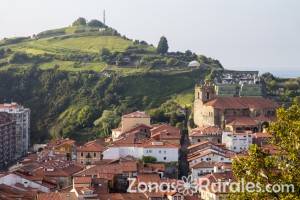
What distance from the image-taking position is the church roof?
66.4 m

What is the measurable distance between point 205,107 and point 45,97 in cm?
2971

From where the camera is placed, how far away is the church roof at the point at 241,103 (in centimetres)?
6638

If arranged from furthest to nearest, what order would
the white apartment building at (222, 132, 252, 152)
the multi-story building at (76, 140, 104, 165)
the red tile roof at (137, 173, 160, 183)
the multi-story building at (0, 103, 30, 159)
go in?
the multi-story building at (0, 103, 30, 159), the white apartment building at (222, 132, 252, 152), the multi-story building at (76, 140, 104, 165), the red tile roof at (137, 173, 160, 183)

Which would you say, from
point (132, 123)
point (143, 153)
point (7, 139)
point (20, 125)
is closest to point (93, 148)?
point (143, 153)

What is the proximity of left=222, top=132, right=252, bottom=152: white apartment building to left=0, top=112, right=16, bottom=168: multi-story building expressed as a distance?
22175 mm

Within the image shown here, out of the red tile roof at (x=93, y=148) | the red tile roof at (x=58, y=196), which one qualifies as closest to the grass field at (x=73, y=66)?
the red tile roof at (x=93, y=148)

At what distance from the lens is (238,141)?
185 ft

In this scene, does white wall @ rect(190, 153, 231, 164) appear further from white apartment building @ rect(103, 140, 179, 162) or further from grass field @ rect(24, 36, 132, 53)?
grass field @ rect(24, 36, 132, 53)

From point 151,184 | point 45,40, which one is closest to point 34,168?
point 151,184

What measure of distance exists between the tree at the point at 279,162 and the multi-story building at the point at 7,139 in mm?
51428

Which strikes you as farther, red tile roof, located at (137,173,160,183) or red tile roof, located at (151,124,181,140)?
red tile roof, located at (151,124,181,140)

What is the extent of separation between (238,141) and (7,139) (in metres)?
24.3

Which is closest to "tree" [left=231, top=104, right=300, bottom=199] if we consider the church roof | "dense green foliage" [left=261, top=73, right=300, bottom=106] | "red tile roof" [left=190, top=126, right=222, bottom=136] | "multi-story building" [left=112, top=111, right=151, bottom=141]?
"red tile roof" [left=190, top=126, right=222, bottom=136]

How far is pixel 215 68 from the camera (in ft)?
301
